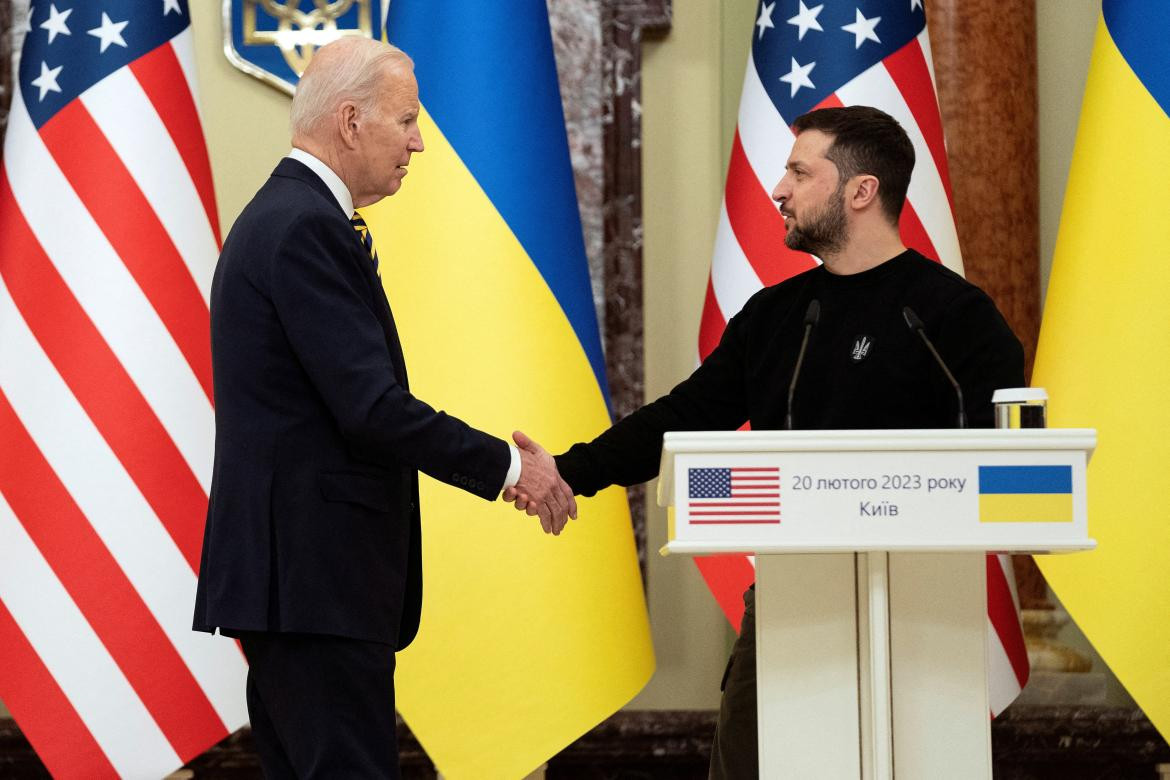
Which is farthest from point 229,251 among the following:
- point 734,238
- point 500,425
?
point 734,238

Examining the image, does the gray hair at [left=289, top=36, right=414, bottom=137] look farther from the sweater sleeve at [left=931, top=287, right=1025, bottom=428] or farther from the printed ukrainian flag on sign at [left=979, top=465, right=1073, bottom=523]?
the printed ukrainian flag on sign at [left=979, top=465, right=1073, bottom=523]

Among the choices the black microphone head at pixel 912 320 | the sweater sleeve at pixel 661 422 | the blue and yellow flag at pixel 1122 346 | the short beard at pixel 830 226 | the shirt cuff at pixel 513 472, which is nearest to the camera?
the black microphone head at pixel 912 320

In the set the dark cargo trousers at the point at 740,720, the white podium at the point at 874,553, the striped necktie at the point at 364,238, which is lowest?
the dark cargo trousers at the point at 740,720

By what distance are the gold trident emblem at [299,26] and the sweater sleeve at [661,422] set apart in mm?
1675

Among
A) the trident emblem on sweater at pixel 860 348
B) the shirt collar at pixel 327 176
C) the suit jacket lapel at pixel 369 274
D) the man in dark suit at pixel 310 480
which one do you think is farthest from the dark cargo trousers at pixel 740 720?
the shirt collar at pixel 327 176

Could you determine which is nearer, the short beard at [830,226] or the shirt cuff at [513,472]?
the shirt cuff at [513,472]

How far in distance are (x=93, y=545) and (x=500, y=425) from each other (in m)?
0.92

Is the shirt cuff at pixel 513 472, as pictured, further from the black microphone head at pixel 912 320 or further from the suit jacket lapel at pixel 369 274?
the black microphone head at pixel 912 320

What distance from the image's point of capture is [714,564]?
312 centimetres

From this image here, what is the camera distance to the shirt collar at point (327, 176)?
214 centimetres

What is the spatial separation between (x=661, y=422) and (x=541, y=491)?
0.40 metres

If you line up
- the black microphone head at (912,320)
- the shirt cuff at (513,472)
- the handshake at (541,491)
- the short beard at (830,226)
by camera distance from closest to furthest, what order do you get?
the black microphone head at (912,320) → the shirt cuff at (513,472) → the handshake at (541,491) → the short beard at (830,226)

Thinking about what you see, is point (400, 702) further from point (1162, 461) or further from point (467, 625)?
point (1162, 461)

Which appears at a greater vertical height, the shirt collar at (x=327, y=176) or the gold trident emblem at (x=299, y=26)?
the gold trident emblem at (x=299, y=26)
